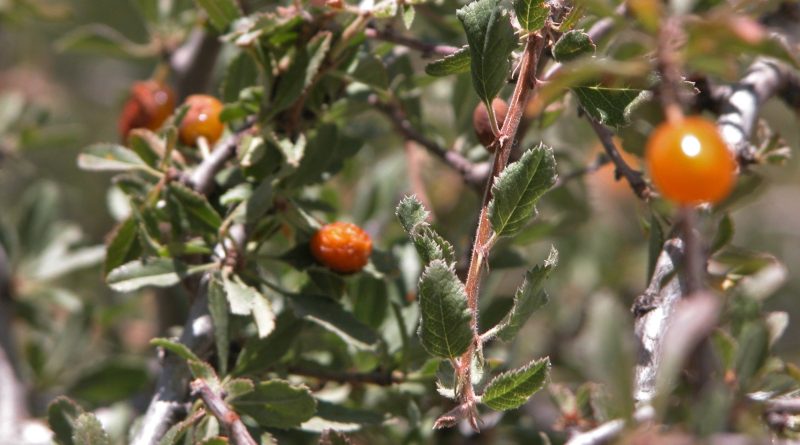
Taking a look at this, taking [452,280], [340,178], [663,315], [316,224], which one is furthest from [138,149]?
[340,178]

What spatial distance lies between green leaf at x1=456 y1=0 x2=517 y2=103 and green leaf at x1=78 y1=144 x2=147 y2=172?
49 centimetres

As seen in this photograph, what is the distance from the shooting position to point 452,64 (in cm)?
102

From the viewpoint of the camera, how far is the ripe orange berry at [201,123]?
1.28 metres

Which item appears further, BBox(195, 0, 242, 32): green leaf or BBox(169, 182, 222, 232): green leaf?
BBox(195, 0, 242, 32): green leaf

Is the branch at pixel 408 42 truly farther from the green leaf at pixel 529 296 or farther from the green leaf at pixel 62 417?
the green leaf at pixel 62 417

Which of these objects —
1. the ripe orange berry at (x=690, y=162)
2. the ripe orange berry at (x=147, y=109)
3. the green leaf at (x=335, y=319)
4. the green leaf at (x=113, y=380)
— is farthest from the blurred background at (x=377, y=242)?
the ripe orange berry at (x=690, y=162)

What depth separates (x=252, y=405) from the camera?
1018 millimetres

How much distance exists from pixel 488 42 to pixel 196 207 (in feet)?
1.41

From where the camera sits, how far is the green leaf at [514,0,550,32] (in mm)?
907

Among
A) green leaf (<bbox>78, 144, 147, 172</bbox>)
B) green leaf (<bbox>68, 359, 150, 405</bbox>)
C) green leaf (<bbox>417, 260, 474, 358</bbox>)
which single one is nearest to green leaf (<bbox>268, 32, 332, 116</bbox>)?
green leaf (<bbox>78, 144, 147, 172</bbox>)

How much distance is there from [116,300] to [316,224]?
1.03 m

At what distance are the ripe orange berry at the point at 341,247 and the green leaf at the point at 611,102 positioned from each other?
1.10 feet

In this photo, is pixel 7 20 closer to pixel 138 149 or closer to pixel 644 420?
pixel 138 149

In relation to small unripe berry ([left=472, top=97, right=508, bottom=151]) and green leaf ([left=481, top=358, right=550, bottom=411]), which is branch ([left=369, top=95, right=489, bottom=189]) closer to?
small unripe berry ([left=472, top=97, right=508, bottom=151])
